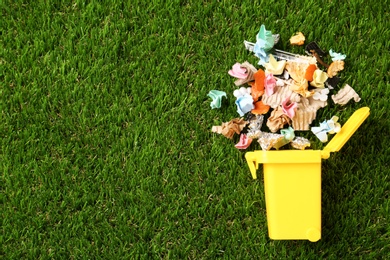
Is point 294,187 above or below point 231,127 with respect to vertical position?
below

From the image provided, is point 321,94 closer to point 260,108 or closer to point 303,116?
point 303,116

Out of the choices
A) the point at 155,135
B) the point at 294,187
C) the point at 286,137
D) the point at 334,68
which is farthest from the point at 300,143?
the point at 155,135

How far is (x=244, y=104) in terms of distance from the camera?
1607mm

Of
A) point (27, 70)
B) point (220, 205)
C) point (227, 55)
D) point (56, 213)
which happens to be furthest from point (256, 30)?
point (56, 213)

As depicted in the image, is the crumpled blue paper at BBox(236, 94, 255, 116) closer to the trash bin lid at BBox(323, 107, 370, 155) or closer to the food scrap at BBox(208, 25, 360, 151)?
the food scrap at BBox(208, 25, 360, 151)

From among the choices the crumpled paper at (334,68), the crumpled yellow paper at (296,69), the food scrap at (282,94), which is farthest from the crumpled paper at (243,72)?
the crumpled paper at (334,68)

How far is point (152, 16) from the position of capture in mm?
1692

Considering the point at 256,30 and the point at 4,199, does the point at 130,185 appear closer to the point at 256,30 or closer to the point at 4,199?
the point at 4,199

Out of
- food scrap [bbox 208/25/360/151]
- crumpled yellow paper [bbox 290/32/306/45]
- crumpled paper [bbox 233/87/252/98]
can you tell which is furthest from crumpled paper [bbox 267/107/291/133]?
crumpled yellow paper [bbox 290/32/306/45]

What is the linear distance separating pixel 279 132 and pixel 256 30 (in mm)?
331

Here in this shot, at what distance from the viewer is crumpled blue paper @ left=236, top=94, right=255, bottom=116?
161 cm

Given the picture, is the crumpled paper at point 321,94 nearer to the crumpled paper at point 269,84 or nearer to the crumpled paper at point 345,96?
the crumpled paper at point 345,96

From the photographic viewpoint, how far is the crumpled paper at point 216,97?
1.63m

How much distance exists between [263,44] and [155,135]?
0.44 m
